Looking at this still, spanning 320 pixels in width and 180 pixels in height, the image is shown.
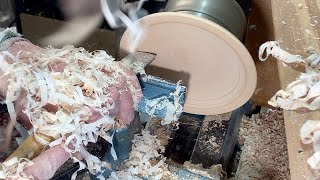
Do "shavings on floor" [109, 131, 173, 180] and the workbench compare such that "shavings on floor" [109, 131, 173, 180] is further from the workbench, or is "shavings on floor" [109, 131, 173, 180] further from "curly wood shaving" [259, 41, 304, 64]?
"curly wood shaving" [259, 41, 304, 64]

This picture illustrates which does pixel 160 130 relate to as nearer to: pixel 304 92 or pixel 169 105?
pixel 169 105

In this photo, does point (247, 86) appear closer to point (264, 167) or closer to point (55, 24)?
point (264, 167)

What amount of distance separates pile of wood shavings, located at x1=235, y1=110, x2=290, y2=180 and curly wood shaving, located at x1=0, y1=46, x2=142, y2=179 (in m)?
0.82

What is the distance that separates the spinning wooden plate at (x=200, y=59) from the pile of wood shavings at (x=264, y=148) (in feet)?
0.74

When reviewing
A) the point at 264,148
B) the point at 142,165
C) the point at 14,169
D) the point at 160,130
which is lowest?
the point at 264,148

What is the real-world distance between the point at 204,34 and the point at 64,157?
0.76 m

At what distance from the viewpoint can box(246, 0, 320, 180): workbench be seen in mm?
1062

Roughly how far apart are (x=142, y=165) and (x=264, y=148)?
0.69 metres

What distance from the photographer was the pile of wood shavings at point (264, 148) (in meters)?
1.70

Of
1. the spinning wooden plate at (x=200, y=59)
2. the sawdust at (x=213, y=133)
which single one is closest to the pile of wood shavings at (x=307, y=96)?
the spinning wooden plate at (x=200, y=59)

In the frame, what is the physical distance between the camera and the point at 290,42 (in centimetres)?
142

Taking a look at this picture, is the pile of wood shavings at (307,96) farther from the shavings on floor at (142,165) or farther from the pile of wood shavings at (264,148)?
the pile of wood shavings at (264,148)

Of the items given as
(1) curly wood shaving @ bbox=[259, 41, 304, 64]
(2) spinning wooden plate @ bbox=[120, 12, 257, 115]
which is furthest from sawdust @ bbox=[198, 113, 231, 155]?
(1) curly wood shaving @ bbox=[259, 41, 304, 64]

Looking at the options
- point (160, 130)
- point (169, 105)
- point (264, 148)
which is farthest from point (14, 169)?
point (264, 148)
